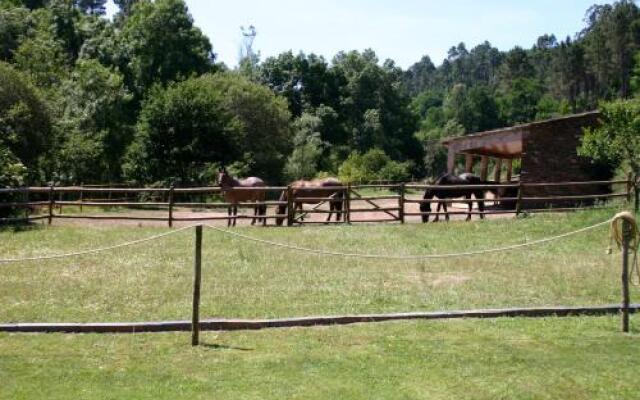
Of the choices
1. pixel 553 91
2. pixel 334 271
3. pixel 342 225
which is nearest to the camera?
pixel 334 271

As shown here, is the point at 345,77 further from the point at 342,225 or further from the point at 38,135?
the point at 342,225

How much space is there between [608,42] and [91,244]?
70.7 meters

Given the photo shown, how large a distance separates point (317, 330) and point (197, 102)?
24812 mm

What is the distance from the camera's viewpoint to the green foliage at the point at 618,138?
19.7 meters

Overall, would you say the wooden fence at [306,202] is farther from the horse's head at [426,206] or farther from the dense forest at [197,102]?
the dense forest at [197,102]

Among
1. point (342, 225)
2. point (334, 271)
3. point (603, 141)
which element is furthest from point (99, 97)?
point (334, 271)

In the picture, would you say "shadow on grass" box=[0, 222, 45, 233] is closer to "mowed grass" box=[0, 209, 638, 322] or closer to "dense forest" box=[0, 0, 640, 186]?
"mowed grass" box=[0, 209, 638, 322]

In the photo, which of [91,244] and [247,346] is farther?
[91,244]

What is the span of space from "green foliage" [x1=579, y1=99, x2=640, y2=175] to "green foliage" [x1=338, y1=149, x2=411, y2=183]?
74.0 ft

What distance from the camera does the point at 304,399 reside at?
542cm

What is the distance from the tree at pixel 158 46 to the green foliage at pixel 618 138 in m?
30.2

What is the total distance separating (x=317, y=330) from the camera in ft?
24.4

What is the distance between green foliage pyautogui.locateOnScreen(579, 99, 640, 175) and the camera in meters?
19.7

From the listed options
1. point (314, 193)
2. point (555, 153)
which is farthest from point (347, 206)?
point (555, 153)
